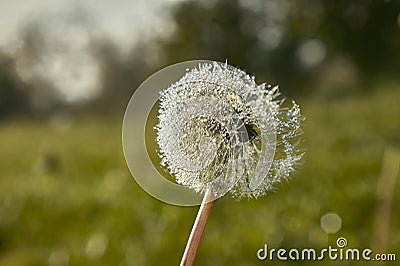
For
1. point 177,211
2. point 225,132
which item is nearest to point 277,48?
point 177,211

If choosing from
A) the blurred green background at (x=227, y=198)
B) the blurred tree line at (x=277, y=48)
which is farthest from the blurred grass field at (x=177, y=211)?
the blurred tree line at (x=277, y=48)

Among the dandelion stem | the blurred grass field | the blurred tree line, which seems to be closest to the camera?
the dandelion stem

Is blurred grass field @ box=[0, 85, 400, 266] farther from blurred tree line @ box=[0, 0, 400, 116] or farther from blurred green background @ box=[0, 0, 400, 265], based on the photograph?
blurred tree line @ box=[0, 0, 400, 116]

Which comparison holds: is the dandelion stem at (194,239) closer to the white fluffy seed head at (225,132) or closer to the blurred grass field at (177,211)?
the white fluffy seed head at (225,132)

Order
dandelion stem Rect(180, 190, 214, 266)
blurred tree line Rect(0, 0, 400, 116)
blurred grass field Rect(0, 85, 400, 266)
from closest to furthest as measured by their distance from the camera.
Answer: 1. dandelion stem Rect(180, 190, 214, 266)
2. blurred grass field Rect(0, 85, 400, 266)
3. blurred tree line Rect(0, 0, 400, 116)

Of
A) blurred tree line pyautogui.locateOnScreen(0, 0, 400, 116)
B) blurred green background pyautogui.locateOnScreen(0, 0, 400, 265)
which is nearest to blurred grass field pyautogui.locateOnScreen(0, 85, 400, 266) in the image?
blurred green background pyautogui.locateOnScreen(0, 0, 400, 265)

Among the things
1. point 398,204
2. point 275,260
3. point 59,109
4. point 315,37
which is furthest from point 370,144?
point 59,109

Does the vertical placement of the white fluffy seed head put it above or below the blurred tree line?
below
